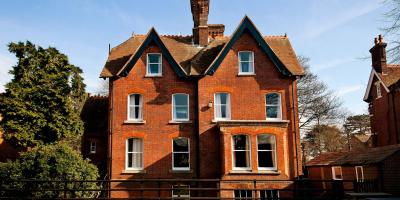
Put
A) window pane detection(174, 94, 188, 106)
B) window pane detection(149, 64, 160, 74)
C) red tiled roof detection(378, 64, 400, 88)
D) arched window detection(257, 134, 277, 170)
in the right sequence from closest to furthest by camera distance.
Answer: arched window detection(257, 134, 277, 170)
window pane detection(174, 94, 188, 106)
window pane detection(149, 64, 160, 74)
red tiled roof detection(378, 64, 400, 88)

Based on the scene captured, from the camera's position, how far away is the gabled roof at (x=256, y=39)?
890 inches

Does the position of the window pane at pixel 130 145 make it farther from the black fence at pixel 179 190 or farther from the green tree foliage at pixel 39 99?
the green tree foliage at pixel 39 99

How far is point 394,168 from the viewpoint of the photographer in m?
17.9

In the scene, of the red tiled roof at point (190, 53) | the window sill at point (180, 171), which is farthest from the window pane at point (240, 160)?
the red tiled roof at point (190, 53)

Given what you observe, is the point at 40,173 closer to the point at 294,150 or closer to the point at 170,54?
the point at 170,54

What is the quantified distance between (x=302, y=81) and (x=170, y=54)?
19297mm

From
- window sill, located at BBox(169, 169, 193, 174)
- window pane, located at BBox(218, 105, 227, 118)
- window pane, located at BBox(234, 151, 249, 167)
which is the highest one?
window pane, located at BBox(218, 105, 227, 118)

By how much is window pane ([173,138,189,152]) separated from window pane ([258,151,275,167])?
4.59 meters

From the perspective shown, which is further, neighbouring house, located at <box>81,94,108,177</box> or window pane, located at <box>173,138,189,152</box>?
neighbouring house, located at <box>81,94,108,177</box>

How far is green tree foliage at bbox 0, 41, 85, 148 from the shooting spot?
22.1 metres

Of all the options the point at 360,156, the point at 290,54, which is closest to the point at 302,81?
the point at 290,54

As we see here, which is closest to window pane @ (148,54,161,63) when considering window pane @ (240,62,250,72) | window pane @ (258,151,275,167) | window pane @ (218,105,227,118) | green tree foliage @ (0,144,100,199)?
window pane @ (218,105,227,118)

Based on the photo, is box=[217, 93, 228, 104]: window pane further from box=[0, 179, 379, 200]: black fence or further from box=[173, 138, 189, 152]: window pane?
box=[0, 179, 379, 200]: black fence

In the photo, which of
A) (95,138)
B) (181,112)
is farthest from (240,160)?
(95,138)
